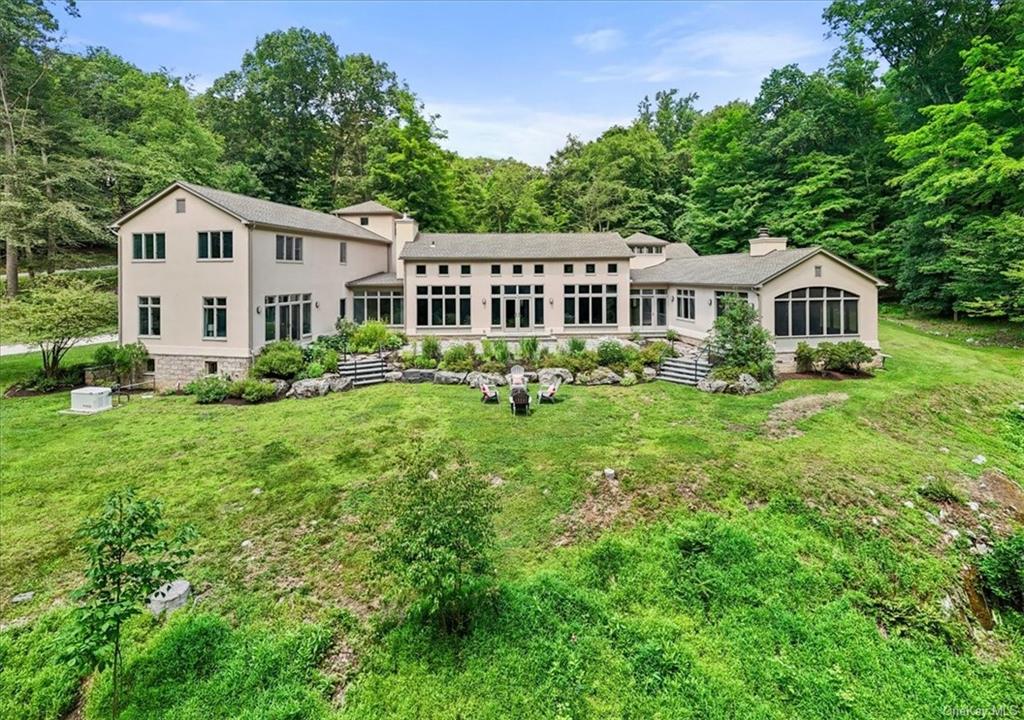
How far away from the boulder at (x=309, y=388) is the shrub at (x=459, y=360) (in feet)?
12.9

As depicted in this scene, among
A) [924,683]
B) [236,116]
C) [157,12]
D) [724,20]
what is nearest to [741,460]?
[924,683]

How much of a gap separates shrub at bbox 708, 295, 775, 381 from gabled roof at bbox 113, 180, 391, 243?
51.8ft

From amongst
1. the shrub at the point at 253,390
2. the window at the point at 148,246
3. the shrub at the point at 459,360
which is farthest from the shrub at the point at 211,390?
the shrub at the point at 459,360

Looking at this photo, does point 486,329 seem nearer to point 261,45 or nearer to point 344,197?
point 344,197

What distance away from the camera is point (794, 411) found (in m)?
13.4

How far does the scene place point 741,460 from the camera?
10469 millimetres

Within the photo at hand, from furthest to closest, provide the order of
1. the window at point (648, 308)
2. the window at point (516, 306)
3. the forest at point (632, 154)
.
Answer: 1. the window at point (648, 308)
2. the forest at point (632, 154)
3. the window at point (516, 306)

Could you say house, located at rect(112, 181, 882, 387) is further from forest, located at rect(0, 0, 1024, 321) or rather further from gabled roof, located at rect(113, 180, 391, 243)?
forest, located at rect(0, 0, 1024, 321)

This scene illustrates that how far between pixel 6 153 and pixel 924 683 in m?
41.6

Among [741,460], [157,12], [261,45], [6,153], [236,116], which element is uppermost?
[261,45]

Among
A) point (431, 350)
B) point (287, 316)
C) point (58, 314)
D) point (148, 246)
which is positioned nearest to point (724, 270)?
point (431, 350)

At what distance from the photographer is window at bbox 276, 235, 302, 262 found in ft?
61.5

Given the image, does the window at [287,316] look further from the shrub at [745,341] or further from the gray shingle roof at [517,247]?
the shrub at [745,341]

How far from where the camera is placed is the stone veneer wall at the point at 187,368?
1733 cm
